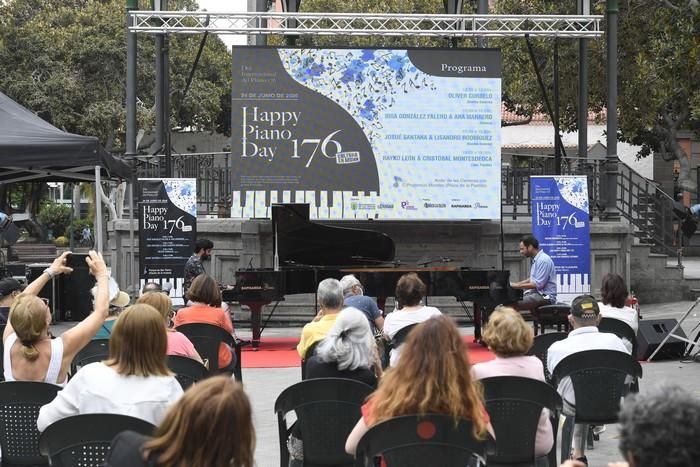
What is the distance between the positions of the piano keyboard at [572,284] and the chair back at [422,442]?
12134 millimetres

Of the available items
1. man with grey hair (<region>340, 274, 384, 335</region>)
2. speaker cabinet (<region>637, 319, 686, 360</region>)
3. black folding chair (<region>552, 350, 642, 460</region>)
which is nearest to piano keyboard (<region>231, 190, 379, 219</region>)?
speaker cabinet (<region>637, 319, 686, 360</region>)

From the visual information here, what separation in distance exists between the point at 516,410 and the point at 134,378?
2.13m

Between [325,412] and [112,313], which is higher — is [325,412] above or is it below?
below

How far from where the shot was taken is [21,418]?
551 cm

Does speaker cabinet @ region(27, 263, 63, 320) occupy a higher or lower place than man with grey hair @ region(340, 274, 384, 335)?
lower

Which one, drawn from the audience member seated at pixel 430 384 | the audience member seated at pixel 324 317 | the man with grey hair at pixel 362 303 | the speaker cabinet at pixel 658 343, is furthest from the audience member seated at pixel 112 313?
the speaker cabinet at pixel 658 343

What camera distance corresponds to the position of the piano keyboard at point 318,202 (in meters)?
17.9

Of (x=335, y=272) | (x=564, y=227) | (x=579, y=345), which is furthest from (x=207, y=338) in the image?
(x=564, y=227)

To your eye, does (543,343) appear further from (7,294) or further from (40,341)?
(7,294)

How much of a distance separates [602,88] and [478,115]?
8924 mm

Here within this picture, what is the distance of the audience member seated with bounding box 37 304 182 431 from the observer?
177 inches

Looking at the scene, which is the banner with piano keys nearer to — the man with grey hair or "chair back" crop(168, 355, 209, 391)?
the man with grey hair

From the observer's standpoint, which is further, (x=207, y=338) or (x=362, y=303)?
(x=362, y=303)

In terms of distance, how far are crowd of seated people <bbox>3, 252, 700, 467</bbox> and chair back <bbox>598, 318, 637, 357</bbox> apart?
115 cm
